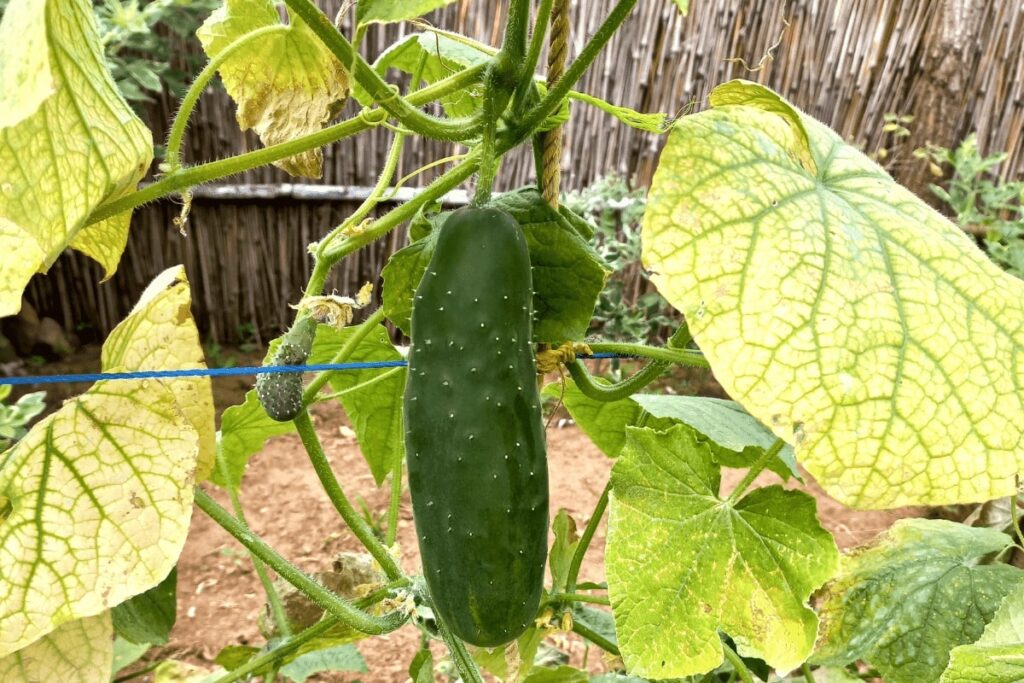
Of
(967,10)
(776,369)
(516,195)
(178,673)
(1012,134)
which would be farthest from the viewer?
(1012,134)

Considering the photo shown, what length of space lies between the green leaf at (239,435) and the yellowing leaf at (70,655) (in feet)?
1.21

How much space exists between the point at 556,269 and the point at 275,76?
47cm

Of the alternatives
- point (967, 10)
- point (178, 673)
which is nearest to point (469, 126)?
point (178, 673)

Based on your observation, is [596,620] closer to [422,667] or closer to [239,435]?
[422,667]

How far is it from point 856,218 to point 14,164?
0.63 metres

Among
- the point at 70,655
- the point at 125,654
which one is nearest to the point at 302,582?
the point at 70,655

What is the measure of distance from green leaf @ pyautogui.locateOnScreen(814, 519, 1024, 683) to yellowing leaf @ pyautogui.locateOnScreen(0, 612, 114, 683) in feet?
2.80

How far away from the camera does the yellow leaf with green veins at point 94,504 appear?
0.64m

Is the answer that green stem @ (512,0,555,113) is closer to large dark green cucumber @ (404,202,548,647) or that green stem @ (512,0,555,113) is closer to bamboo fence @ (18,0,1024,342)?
large dark green cucumber @ (404,202,548,647)

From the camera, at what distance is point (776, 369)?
1.74 ft

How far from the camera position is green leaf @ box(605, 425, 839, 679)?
790 mm

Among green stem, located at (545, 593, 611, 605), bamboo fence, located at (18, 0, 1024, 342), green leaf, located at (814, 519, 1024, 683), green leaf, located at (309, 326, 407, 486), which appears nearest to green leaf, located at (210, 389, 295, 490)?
green leaf, located at (309, 326, 407, 486)

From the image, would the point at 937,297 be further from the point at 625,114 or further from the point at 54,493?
the point at 54,493

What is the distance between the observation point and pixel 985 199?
3.00 m
